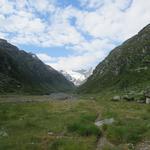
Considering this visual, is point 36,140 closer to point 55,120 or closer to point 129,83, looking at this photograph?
point 55,120

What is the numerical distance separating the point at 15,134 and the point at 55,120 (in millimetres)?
11284

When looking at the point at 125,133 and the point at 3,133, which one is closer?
the point at 125,133

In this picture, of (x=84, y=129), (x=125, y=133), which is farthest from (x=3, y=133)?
(x=125, y=133)

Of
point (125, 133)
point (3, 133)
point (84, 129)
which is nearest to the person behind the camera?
point (125, 133)

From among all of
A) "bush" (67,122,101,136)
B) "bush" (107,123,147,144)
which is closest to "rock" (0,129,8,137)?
"bush" (67,122,101,136)

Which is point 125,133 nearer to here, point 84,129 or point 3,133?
point 84,129

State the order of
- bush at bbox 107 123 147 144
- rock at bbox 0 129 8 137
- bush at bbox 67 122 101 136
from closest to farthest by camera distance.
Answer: bush at bbox 107 123 147 144
rock at bbox 0 129 8 137
bush at bbox 67 122 101 136

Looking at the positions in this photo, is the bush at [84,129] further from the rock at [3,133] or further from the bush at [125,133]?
the rock at [3,133]

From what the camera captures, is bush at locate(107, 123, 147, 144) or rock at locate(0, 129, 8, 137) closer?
bush at locate(107, 123, 147, 144)

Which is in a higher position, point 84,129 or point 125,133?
point 84,129

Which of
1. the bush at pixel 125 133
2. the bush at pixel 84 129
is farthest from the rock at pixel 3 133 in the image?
the bush at pixel 125 133

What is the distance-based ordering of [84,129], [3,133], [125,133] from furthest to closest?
[84,129] → [3,133] → [125,133]

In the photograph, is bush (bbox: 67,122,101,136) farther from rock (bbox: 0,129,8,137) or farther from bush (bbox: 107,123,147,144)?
rock (bbox: 0,129,8,137)

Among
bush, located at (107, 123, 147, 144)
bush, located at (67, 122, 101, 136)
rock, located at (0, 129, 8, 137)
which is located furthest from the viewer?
bush, located at (67, 122, 101, 136)
